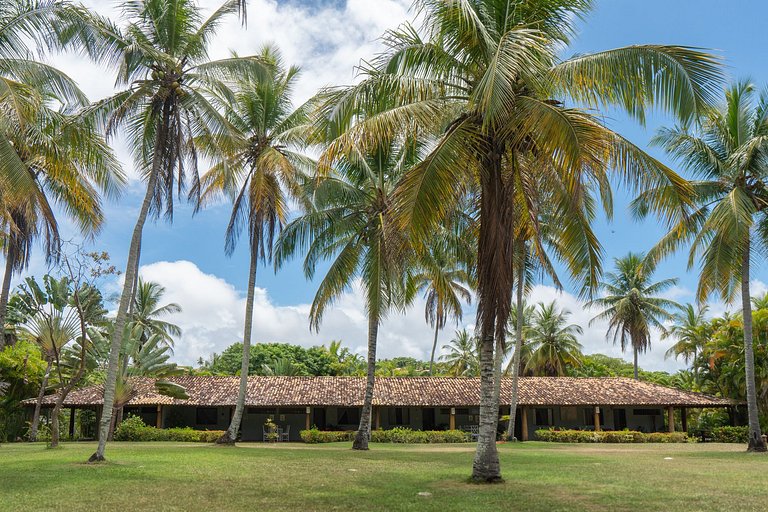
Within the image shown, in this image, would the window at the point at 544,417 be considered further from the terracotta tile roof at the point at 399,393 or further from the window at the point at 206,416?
the window at the point at 206,416

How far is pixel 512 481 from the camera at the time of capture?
1101 centimetres

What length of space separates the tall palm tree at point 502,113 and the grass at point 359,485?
5.12 ft

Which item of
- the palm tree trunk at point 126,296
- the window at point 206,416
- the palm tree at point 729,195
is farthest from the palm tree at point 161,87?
the window at point 206,416

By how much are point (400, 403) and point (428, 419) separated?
5.26 meters

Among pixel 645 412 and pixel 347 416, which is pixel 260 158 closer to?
pixel 347 416

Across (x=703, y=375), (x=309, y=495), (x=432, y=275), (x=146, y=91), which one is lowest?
(x=309, y=495)

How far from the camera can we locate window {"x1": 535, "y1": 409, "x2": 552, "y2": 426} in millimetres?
32719

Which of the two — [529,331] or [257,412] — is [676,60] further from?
[529,331]

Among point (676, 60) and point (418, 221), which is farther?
point (418, 221)

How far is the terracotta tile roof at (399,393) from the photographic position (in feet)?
92.5

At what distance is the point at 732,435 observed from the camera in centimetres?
2877

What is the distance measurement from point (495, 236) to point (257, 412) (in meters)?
23.7

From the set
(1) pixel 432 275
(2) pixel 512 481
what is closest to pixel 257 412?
(1) pixel 432 275

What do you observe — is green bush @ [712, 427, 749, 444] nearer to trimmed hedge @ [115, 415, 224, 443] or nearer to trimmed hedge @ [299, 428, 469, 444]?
trimmed hedge @ [299, 428, 469, 444]
